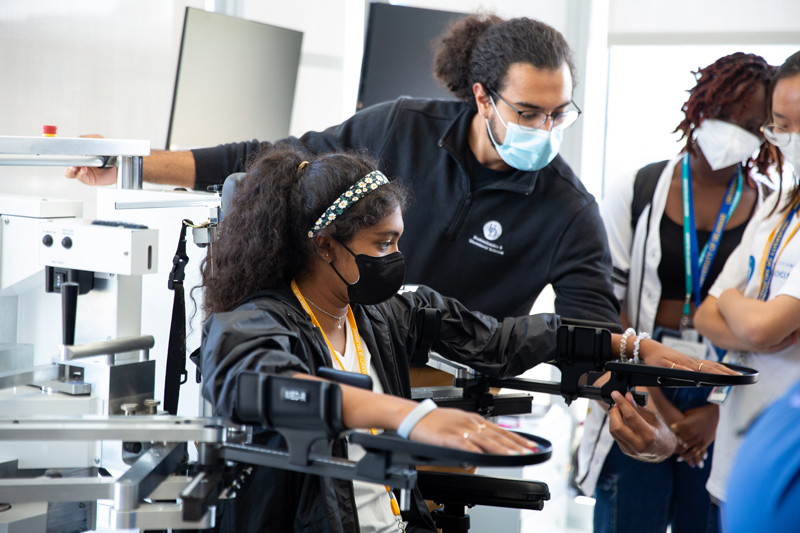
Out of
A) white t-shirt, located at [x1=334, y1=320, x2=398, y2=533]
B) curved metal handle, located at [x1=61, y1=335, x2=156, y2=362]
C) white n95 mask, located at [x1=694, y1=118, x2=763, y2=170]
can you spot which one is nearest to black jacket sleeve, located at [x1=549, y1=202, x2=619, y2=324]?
white n95 mask, located at [x1=694, y1=118, x2=763, y2=170]

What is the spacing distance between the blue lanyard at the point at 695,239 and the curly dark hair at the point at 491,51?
52 cm

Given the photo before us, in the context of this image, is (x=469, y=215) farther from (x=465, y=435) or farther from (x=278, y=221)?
(x=465, y=435)

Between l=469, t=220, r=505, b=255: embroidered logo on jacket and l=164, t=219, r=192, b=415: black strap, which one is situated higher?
l=469, t=220, r=505, b=255: embroidered logo on jacket

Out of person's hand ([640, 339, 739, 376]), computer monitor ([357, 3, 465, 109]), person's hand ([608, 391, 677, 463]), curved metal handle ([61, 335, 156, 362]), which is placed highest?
computer monitor ([357, 3, 465, 109])

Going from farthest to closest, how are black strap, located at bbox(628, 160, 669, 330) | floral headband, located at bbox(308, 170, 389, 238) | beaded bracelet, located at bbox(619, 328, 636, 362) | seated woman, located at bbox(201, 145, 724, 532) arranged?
black strap, located at bbox(628, 160, 669, 330)
beaded bracelet, located at bbox(619, 328, 636, 362)
floral headband, located at bbox(308, 170, 389, 238)
seated woman, located at bbox(201, 145, 724, 532)

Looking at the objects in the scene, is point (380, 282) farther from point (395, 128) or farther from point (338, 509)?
point (395, 128)

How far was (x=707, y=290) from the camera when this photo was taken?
7.55 ft

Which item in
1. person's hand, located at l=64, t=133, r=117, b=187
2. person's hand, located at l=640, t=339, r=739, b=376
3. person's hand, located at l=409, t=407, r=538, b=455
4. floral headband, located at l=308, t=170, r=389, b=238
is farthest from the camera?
person's hand, located at l=64, t=133, r=117, b=187

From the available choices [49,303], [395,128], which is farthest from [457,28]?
[49,303]

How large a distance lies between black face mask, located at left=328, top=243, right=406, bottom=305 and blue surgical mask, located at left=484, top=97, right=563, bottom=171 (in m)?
0.70

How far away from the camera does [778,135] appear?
1980mm

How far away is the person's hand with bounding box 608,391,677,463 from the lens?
1787 millimetres

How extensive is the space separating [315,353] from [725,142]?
1374 mm

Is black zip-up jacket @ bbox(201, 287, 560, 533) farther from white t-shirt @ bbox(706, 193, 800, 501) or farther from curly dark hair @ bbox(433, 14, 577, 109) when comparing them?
curly dark hair @ bbox(433, 14, 577, 109)
